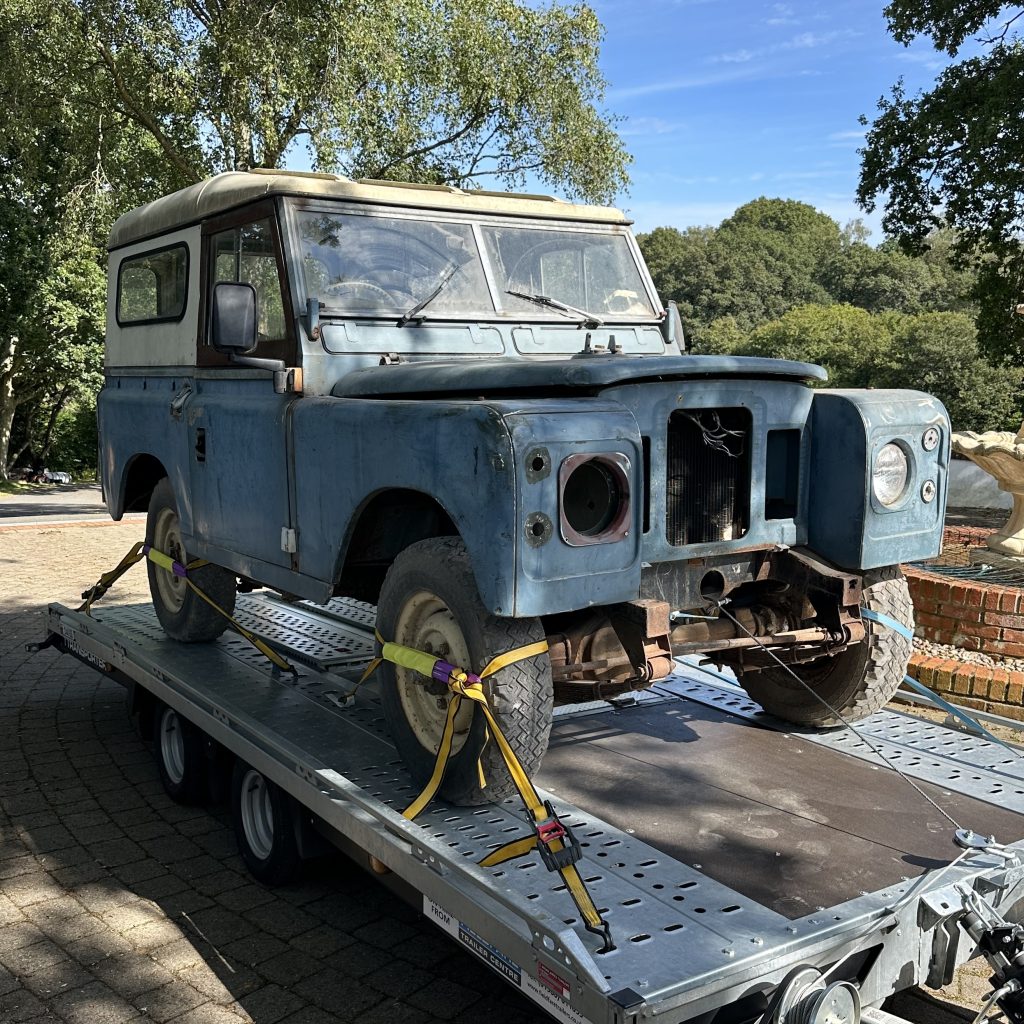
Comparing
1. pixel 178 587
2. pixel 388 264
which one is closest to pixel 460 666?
pixel 388 264

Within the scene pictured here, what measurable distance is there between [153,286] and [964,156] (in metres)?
10.9

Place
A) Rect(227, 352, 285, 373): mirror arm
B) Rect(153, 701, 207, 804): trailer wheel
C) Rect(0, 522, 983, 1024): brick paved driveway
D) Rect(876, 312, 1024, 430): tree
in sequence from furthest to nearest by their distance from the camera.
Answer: Rect(876, 312, 1024, 430): tree, Rect(153, 701, 207, 804): trailer wheel, Rect(227, 352, 285, 373): mirror arm, Rect(0, 522, 983, 1024): brick paved driveway

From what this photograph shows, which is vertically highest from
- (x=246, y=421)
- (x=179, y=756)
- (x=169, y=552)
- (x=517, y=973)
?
(x=246, y=421)

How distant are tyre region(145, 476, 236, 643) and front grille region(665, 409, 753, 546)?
8.91 feet

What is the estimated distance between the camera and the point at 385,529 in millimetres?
4137

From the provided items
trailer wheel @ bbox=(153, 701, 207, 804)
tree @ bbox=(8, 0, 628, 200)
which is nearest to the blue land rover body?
trailer wheel @ bbox=(153, 701, 207, 804)

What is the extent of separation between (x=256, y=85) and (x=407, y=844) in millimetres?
12153

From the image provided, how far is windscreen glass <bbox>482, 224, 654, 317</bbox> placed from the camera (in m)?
4.83

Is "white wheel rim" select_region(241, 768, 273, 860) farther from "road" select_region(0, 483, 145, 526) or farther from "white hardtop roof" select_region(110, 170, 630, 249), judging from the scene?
"road" select_region(0, 483, 145, 526)

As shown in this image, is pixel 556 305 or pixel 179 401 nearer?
pixel 556 305

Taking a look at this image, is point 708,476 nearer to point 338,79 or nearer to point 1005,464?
point 1005,464

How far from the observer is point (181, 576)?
557 cm

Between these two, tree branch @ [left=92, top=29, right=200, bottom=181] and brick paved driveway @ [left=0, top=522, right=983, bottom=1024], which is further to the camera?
tree branch @ [left=92, top=29, right=200, bottom=181]

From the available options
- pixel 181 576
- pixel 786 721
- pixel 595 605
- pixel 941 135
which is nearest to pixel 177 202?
pixel 181 576
